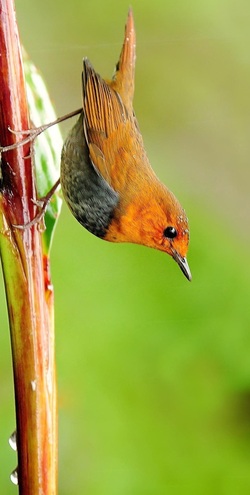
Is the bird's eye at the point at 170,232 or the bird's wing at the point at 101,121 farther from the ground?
the bird's wing at the point at 101,121

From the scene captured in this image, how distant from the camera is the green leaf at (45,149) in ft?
1.27

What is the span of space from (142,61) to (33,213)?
0.44 metres

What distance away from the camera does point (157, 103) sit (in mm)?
716

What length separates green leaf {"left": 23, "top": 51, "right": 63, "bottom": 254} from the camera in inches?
15.3

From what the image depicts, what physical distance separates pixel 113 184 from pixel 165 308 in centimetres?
32

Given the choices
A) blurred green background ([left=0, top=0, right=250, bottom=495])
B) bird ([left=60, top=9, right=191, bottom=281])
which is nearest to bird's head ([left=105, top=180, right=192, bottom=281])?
bird ([left=60, top=9, right=191, bottom=281])

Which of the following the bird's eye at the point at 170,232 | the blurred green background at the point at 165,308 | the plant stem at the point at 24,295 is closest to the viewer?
the plant stem at the point at 24,295

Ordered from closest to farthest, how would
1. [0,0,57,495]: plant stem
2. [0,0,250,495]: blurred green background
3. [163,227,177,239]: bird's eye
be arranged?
[0,0,57,495]: plant stem
[163,227,177,239]: bird's eye
[0,0,250,495]: blurred green background

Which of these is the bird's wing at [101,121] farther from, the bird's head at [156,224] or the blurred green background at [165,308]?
the blurred green background at [165,308]

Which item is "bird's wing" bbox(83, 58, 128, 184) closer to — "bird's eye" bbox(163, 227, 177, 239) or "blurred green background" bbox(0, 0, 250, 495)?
"bird's eye" bbox(163, 227, 177, 239)

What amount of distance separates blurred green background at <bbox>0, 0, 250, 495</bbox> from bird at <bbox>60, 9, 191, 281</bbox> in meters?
0.28

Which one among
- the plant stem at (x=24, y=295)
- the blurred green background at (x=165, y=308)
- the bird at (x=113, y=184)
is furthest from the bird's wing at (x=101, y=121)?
the blurred green background at (x=165, y=308)

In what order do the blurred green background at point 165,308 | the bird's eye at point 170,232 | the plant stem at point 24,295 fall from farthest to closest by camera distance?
the blurred green background at point 165,308, the bird's eye at point 170,232, the plant stem at point 24,295

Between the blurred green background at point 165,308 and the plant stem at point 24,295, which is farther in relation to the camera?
the blurred green background at point 165,308
